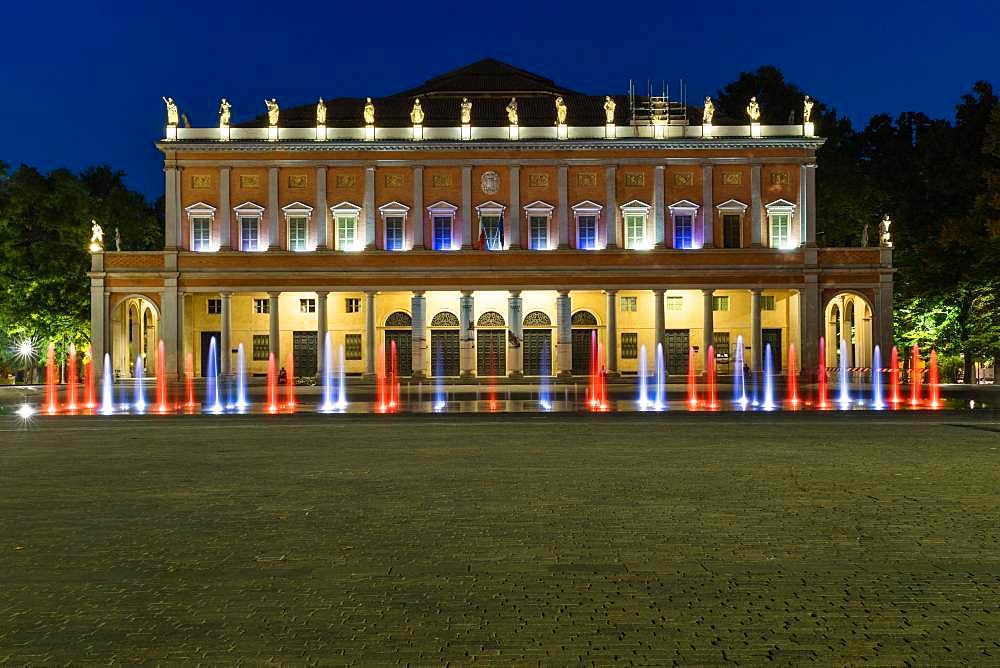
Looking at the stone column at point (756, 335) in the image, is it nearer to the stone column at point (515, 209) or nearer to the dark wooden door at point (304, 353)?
the stone column at point (515, 209)

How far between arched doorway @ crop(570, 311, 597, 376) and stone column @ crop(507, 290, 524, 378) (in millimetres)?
3836

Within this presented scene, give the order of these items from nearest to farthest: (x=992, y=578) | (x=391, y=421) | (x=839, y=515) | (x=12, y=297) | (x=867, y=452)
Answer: (x=992, y=578) → (x=839, y=515) → (x=867, y=452) → (x=391, y=421) → (x=12, y=297)

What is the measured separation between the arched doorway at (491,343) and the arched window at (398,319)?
13.7ft

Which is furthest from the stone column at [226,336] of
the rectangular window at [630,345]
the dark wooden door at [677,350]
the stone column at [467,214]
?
the dark wooden door at [677,350]

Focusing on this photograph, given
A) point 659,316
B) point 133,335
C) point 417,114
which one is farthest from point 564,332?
point 133,335

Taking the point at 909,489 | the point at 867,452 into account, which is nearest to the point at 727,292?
the point at 867,452

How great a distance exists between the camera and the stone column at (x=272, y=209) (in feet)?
184

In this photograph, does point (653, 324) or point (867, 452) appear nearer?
point (867, 452)

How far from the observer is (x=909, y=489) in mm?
12234

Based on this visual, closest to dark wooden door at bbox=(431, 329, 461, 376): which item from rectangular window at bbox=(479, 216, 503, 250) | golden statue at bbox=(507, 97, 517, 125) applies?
rectangular window at bbox=(479, 216, 503, 250)

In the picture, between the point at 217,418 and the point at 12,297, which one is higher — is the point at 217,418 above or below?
below

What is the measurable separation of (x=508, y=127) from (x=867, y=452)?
4235 cm

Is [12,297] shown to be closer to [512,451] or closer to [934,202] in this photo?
[512,451]

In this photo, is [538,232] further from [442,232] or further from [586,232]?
[442,232]
